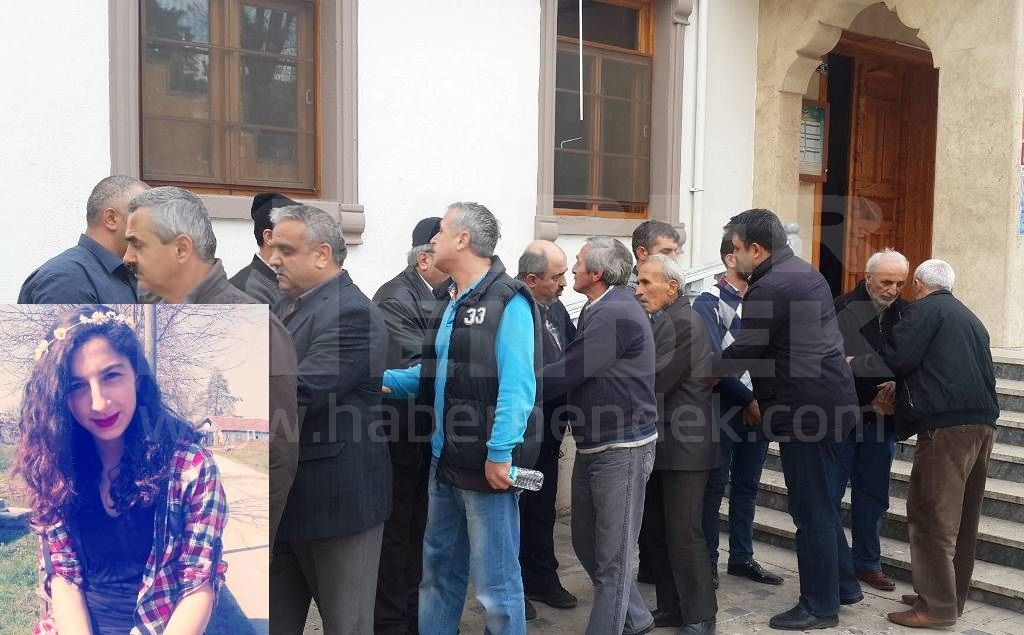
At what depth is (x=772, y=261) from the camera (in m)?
4.68

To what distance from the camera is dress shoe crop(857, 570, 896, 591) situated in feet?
17.7

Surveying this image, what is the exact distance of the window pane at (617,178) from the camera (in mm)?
8078

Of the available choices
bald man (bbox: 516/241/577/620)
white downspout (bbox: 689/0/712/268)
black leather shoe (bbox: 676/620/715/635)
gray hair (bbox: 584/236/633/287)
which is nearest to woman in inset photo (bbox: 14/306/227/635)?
gray hair (bbox: 584/236/633/287)

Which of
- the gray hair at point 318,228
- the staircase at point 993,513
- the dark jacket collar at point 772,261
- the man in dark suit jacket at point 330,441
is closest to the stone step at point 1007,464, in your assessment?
the staircase at point 993,513

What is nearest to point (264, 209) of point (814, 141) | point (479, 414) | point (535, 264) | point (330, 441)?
point (535, 264)

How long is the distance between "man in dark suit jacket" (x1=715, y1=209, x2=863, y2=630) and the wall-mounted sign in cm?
534

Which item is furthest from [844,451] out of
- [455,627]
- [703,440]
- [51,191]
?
[51,191]

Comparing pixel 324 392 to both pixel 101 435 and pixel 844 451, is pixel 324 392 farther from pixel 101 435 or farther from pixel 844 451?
pixel 844 451

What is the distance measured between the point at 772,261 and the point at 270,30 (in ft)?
11.7

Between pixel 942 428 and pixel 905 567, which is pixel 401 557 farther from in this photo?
pixel 905 567

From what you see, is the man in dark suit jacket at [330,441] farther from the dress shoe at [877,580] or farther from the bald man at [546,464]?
the dress shoe at [877,580]

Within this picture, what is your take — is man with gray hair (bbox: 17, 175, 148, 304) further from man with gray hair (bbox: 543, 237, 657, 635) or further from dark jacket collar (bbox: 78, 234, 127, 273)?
man with gray hair (bbox: 543, 237, 657, 635)

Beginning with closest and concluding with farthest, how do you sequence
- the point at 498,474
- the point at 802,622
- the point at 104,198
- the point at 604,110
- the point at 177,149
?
the point at 498,474
the point at 104,198
the point at 802,622
the point at 177,149
the point at 604,110

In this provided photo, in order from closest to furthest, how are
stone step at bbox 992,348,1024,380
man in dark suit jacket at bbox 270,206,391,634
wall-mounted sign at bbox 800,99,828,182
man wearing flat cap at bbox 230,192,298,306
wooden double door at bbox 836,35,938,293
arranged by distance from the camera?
1. man in dark suit jacket at bbox 270,206,391,634
2. man wearing flat cap at bbox 230,192,298,306
3. stone step at bbox 992,348,1024,380
4. wall-mounted sign at bbox 800,99,828,182
5. wooden double door at bbox 836,35,938,293
